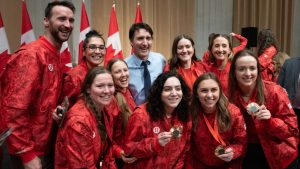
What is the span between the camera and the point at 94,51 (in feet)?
12.6

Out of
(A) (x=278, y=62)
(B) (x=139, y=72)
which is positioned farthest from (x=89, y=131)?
(A) (x=278, y=62)

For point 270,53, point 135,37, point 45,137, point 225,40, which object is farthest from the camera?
point 270,53

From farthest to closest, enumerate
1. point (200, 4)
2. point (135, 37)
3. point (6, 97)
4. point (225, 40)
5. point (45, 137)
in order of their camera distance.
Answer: point (200, 4) → point (225, 40) → point (135, 37) → point (45, 137) → point (6, 97)

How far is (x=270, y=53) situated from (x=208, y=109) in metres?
2.67

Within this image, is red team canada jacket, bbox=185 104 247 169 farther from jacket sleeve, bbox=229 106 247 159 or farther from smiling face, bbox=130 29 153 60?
smiling face, bbox=130 29 153 60

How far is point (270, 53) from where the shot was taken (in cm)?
569

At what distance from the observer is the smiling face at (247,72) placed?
3.42m

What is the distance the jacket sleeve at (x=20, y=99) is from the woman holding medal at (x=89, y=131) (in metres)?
0.27

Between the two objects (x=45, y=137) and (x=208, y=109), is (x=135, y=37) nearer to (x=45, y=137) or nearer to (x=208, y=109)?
(x=208, y=109)

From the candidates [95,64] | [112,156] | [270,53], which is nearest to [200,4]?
[270,53]

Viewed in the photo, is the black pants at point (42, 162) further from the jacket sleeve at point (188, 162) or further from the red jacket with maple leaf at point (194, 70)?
the red jacket with maple leaf at point (194, 70)

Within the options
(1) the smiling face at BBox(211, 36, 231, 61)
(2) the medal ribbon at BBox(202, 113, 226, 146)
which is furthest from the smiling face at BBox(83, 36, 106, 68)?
(1) the smiling face at BBox(211, 36, 231, 61)

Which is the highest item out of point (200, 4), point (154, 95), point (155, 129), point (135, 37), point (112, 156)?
point (200, 4)

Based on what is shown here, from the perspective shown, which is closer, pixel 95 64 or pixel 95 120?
pixel 95 120
